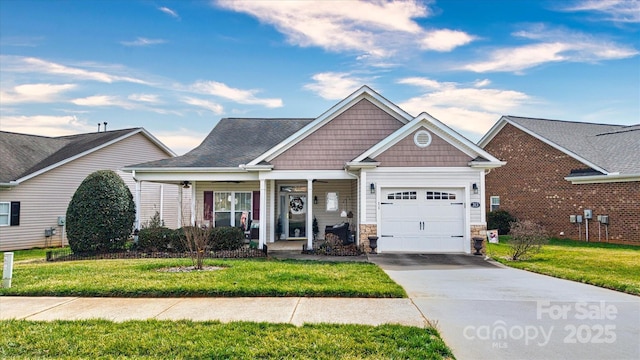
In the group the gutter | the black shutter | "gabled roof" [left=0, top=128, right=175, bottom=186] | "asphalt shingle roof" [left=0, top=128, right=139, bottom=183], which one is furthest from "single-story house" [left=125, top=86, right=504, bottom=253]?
the gutter

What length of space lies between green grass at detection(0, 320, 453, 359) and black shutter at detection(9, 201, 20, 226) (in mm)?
13835

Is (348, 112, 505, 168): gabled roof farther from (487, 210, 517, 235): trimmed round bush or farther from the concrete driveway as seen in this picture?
(487, 210, 517, 235): trimmed round bush

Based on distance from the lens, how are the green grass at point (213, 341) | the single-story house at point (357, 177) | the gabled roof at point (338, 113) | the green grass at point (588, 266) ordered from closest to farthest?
the green grass at point (213, 341) → the green grass at point (588, 266) → the single-story house at point (357, 177) → the gabled roof at point (338, 113)

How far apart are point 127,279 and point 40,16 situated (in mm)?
10543

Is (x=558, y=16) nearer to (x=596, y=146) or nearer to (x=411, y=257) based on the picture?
(x=411, y=257)

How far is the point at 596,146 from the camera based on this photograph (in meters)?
20.7

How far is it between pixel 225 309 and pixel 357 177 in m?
8.58

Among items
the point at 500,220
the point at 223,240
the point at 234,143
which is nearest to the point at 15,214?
the point at 234,143

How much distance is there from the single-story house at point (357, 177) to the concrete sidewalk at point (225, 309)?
22.2 feet

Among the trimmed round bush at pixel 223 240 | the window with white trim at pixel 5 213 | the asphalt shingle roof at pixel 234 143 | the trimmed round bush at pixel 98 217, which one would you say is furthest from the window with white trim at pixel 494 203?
→ the window with white trim at pixel 5 213

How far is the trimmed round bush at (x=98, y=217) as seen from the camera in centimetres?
1319

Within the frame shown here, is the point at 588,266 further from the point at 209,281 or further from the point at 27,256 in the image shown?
the point at 27,256

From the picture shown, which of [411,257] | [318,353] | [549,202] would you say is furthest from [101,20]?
[549,202]

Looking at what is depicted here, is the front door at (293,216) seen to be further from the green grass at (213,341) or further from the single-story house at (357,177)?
the green grass at (213,341)
